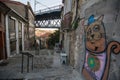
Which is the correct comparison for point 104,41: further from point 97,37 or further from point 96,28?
point 96,28

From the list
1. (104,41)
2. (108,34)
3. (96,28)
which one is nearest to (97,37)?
(96,28)

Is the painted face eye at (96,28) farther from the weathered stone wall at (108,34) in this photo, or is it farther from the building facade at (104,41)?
the weathered stone wall at (108,34)

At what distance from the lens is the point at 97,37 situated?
399cm

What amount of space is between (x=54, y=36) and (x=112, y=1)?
20663mm

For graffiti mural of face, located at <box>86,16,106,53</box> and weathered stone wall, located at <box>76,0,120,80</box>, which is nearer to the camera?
weathered stone wall, located at <box>76,0,120,80</box>

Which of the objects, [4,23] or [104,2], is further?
[4,23]

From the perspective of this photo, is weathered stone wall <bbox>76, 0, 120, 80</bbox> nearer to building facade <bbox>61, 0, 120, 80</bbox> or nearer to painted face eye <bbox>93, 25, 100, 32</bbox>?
building facade <bbox>61, 0, 120, 80</bbox>

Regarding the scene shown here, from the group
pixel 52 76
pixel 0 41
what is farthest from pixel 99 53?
pixel 0 41

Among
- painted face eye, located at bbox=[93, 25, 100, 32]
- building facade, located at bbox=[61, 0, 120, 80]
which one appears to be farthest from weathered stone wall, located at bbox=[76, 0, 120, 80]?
painted face eye, located at bbox=[93, 25, 100, 32]

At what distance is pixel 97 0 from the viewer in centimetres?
410

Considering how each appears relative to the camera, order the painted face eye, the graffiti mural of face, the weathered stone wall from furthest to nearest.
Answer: the painted face eye, the graffiti mural of face, the weathered stone wall

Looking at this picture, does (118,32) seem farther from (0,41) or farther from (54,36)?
(54,36)

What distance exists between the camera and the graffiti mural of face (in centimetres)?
365

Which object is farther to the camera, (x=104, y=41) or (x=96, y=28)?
(x=96, y=28)
